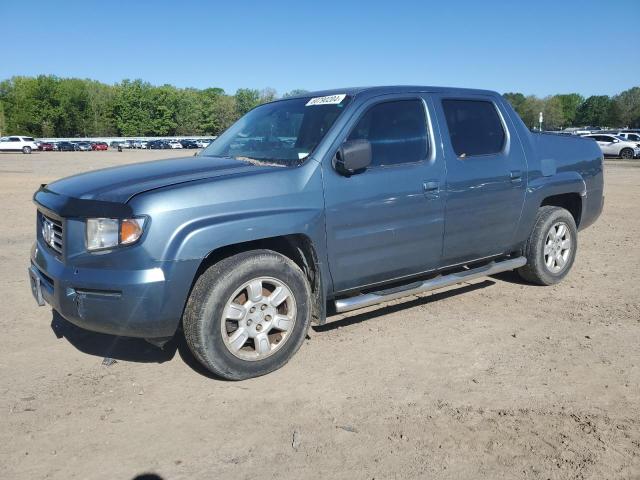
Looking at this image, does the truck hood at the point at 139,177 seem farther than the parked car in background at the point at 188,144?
No

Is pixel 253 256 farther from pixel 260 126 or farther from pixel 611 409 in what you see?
pixel 611 409

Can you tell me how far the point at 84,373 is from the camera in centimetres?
389

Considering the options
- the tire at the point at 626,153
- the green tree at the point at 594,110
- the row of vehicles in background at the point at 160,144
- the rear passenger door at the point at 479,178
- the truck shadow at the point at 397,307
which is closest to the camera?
the rear passenger door at the point at 479,178

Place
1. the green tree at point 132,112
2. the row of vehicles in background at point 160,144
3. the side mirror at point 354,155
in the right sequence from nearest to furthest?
the side mirror at point 354,155 < the row of vehicles in background at point 160,144 < the green tree at point 132,112

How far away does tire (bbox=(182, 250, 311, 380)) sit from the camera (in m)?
3.52

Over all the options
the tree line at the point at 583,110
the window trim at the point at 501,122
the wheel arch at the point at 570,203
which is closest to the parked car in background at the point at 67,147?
the tree line at the point at 583,110

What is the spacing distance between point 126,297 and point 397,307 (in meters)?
2.68

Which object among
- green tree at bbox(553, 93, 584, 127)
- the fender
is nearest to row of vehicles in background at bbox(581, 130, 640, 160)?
the fender

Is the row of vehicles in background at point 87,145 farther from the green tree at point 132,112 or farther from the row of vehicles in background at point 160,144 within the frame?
the green tree at point 132,112

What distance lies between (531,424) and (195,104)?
120 metres

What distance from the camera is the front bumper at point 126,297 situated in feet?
10.8

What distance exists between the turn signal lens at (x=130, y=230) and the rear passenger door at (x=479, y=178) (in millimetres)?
2438

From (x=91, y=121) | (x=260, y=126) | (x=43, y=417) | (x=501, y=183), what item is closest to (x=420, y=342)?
(x=501, y=183)

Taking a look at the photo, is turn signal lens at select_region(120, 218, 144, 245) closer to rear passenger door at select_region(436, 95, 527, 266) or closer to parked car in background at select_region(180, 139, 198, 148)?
rear passenger door at select_region(436, 95, 527, 266)
